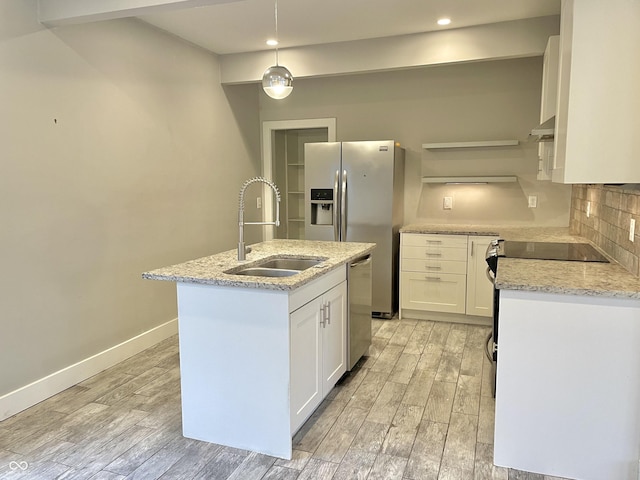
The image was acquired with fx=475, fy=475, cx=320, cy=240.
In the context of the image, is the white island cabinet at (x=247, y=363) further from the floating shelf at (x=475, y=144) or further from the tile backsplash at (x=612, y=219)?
the floating shelf at (x=475, y=144)

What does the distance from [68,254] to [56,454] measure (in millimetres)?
1248

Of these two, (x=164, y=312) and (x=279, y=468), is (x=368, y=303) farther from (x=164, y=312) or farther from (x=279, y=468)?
(x=164, y=312)

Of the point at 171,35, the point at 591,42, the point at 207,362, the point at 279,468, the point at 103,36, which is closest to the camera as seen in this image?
the point at 591,42

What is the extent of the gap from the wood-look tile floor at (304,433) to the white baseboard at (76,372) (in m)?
0.05

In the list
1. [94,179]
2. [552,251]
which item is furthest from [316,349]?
[94,179]

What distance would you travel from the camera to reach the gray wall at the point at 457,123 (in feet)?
14.4

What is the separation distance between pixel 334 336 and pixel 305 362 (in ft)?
1.50

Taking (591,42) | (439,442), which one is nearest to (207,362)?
(439,442)

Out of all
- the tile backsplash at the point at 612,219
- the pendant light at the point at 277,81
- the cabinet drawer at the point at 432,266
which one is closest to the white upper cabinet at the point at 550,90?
the tile backsplash at the point at 612,219

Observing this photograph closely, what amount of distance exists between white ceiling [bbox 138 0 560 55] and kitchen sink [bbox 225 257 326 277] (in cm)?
168

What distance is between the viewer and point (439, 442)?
2.39 m

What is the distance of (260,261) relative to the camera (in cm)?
278

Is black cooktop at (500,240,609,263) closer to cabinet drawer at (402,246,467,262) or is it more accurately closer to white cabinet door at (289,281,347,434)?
cabinet drawer at (402,246,467,262)

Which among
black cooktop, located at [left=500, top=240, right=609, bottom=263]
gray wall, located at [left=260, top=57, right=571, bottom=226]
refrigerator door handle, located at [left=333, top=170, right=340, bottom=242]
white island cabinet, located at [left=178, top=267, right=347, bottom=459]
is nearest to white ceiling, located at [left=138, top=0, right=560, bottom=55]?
gray wall, located at [left=260, top=57, right=571, bottom=226]
